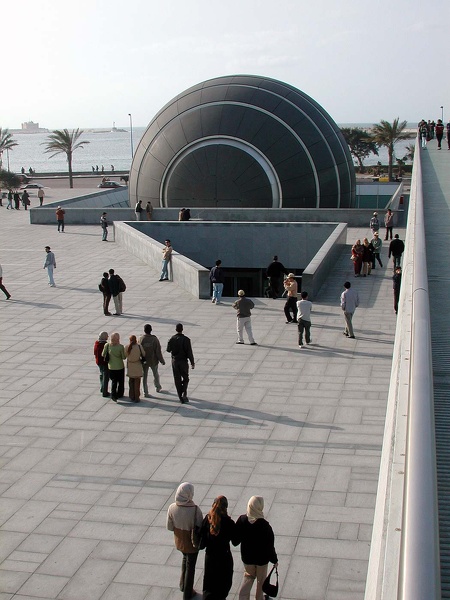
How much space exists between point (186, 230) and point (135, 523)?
19.3 m

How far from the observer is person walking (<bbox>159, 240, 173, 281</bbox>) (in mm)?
20266

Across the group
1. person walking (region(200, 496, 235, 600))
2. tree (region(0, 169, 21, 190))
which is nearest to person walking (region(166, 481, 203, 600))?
person walking (region(200, 496, 235, 600))

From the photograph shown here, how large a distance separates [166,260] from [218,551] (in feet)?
47.7

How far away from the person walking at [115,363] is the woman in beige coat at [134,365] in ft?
0.43

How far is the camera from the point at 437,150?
37.1m

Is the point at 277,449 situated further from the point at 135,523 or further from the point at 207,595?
the point at 207,595

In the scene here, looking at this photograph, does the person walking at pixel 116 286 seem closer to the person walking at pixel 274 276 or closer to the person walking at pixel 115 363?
the person walking at pixel 274 276

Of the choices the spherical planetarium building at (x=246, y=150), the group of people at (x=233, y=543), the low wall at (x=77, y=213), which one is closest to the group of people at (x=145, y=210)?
the low wall at (x=77, y=213)

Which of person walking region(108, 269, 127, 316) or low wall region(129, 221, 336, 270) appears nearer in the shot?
person walking region(108, 269, 127, 316)

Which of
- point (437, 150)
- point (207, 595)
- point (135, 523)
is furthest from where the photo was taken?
point (437, 150)

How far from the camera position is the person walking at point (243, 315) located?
14.2 metres

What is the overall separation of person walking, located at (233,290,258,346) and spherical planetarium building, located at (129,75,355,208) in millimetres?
15741

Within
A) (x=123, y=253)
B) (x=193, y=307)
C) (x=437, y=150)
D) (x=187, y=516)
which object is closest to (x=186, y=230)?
(x=123, y=253)

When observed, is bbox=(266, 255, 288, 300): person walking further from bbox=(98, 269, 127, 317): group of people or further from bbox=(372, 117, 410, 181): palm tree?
bbox=(372, 117, 410, 181): palm tree
